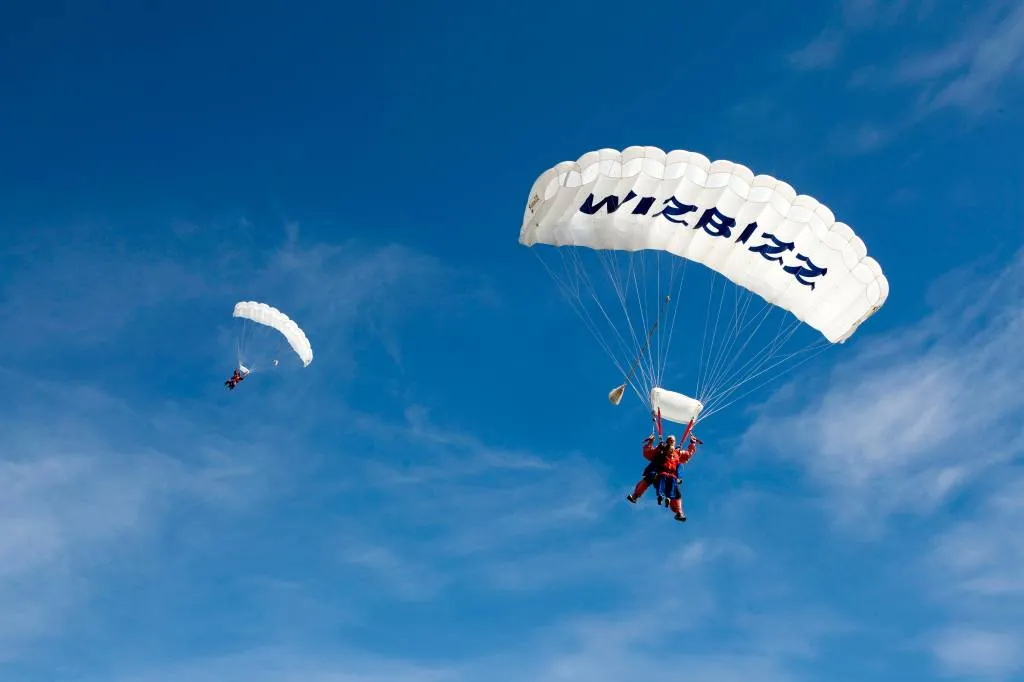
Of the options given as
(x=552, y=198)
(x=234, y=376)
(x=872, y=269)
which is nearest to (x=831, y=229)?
(x=872, y=269)

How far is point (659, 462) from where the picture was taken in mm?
20297

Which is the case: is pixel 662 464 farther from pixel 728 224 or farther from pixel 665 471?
pixel 728 224

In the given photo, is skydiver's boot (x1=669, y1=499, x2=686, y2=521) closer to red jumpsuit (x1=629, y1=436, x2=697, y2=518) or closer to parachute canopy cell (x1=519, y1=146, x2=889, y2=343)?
red jumpsuit (x1=629, y1=436, x2=697, y2=518)

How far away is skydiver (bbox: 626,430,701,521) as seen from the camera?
2025 cm

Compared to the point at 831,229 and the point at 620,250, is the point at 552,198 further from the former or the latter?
the point at 831,229

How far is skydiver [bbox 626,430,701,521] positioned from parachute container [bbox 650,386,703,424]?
524 mm

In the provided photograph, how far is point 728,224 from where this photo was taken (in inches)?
812

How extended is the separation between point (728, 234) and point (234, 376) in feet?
110

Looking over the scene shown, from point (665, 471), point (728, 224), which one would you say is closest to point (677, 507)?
point (665, 471)

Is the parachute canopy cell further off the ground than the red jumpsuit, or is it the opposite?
the parachute canopy cell

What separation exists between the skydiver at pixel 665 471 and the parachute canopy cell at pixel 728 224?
4.31 metres

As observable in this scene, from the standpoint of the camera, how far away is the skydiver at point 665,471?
2025 centimetres

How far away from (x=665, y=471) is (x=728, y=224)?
591cm

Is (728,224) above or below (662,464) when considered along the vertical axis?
above
